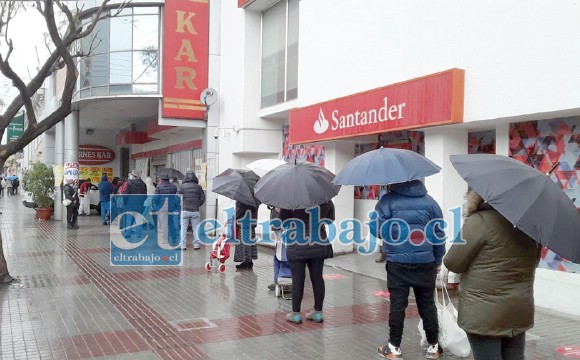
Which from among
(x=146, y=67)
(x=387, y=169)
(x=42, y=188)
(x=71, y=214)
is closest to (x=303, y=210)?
(x=387, y=169)

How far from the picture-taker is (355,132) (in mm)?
9617

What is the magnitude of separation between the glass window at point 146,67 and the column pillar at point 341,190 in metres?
7.22

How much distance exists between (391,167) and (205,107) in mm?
11786

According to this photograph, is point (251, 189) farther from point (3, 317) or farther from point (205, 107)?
point (205, 107)

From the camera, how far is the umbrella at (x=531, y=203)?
9.98 ft

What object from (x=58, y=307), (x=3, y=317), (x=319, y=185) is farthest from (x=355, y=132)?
(x=3, y=317)

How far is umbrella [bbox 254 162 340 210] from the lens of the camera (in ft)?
18.7

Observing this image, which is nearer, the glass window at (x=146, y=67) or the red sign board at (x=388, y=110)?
the red sign board at (x=388, y=110)

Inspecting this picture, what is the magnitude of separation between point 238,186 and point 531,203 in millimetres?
5711

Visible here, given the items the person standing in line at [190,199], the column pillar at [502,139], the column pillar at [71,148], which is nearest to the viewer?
the column pillar at [502,139]

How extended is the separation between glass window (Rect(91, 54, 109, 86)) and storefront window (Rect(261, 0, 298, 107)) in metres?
5.37

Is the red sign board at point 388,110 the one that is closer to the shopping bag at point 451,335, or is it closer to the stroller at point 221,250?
the stroller at point 221,250

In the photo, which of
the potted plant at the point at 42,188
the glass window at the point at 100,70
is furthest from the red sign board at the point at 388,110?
the potted plant at the point at 42,188

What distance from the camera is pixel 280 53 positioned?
13.8 metres
